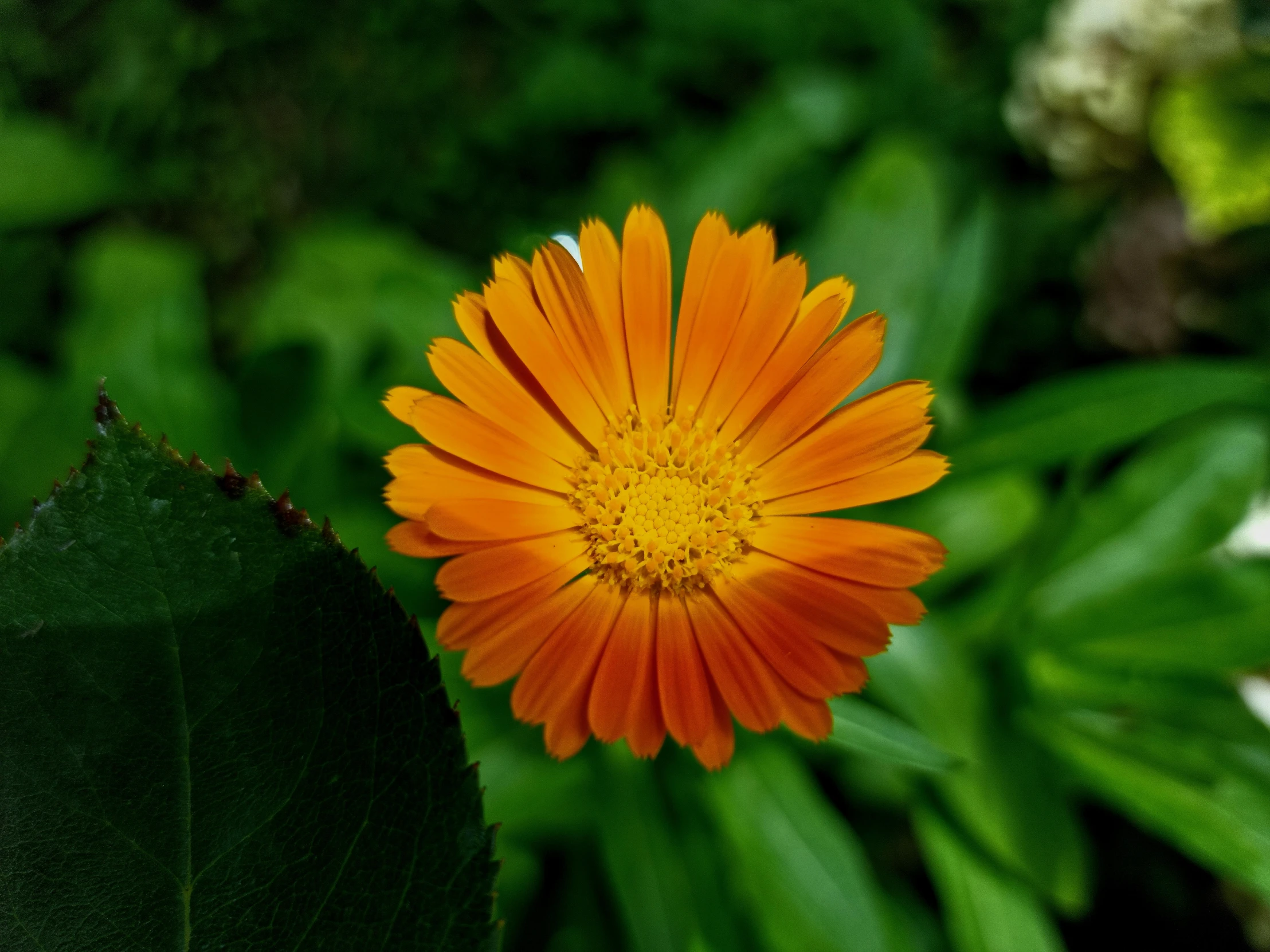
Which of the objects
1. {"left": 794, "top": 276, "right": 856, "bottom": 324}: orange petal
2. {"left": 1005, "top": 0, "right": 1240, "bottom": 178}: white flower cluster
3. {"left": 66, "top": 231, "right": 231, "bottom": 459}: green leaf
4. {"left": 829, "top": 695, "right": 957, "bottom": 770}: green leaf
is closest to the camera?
{"left": 794, "top": 276, "right": 856, "bottom": 324}: orange petal

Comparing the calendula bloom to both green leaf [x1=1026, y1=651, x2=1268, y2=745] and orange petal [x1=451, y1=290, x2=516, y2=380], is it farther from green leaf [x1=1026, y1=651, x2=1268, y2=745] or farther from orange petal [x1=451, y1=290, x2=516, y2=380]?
green leaf [x1=1026, y1=651, x2=1268, y2=745]

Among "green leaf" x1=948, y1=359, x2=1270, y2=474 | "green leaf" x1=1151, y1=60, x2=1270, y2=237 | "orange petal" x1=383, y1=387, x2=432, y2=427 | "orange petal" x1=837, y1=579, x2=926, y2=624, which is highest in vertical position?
"green leaf" x1=1151, y1=60, x2=1270, y2=237

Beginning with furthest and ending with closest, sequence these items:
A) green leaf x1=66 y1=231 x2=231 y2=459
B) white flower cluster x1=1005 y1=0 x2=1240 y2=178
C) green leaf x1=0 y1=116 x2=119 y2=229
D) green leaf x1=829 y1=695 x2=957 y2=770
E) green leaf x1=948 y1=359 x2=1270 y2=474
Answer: green leaf x1=0 y1=116 x2=119 y2=229, white flower cluster x1=1005 y1=0 x2=1240 y2=178, green leaf x1=66 y1=231 x2=231 y2=459, green leaf x1=948 y1=359 x2=1270 y2=474, green leaf x1=829 y1=695 x2=957 y2=770

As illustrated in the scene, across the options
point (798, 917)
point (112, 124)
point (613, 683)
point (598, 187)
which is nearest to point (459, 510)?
point (613, 683)

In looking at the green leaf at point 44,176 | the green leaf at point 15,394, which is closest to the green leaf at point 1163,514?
the green leaf at point 15,394

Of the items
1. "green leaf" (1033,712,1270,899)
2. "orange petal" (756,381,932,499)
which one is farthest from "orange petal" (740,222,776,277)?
"green leaf" (1033,712,1270,899)

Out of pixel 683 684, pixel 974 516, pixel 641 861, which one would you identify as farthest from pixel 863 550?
pixel 974 516

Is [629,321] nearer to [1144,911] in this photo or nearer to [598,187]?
[598,187]
